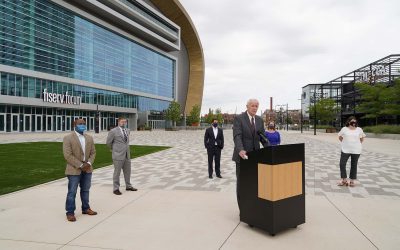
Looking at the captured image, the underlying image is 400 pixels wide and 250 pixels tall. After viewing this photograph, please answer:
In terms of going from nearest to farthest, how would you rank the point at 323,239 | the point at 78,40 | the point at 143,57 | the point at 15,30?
the point at 323,239
the point at 15,30
the point at 78,40
the point at 143,57

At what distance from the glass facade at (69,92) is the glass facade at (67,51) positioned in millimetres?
136

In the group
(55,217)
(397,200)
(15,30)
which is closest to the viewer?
(55,217)

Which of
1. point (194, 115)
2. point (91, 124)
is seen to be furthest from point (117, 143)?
point (194, 115)

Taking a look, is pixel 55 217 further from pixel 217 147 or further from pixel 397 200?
pixel 397 200

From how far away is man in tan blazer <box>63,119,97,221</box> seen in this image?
5.53 metres

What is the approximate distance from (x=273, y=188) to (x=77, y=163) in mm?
3340

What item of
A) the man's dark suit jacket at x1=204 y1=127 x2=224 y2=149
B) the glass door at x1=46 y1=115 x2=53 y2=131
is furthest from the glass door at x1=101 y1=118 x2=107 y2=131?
the man's dark suit jacket at x1=204 y1=127 x2=224 y2=149

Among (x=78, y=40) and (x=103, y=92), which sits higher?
(x=78, y=40)

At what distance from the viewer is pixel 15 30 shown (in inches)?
1671

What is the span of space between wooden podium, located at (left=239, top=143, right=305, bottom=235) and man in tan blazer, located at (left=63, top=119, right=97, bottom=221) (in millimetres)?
2823

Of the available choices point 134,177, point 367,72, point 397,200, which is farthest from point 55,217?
point 367,72

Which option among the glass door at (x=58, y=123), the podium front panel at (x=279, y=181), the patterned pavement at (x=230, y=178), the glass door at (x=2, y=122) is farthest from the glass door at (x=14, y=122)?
the podium front panel at (x=279, y=181)

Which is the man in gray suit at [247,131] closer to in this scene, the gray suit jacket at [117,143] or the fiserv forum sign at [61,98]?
the gray suit jacket at [117,143]

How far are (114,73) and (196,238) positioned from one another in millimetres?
62779
